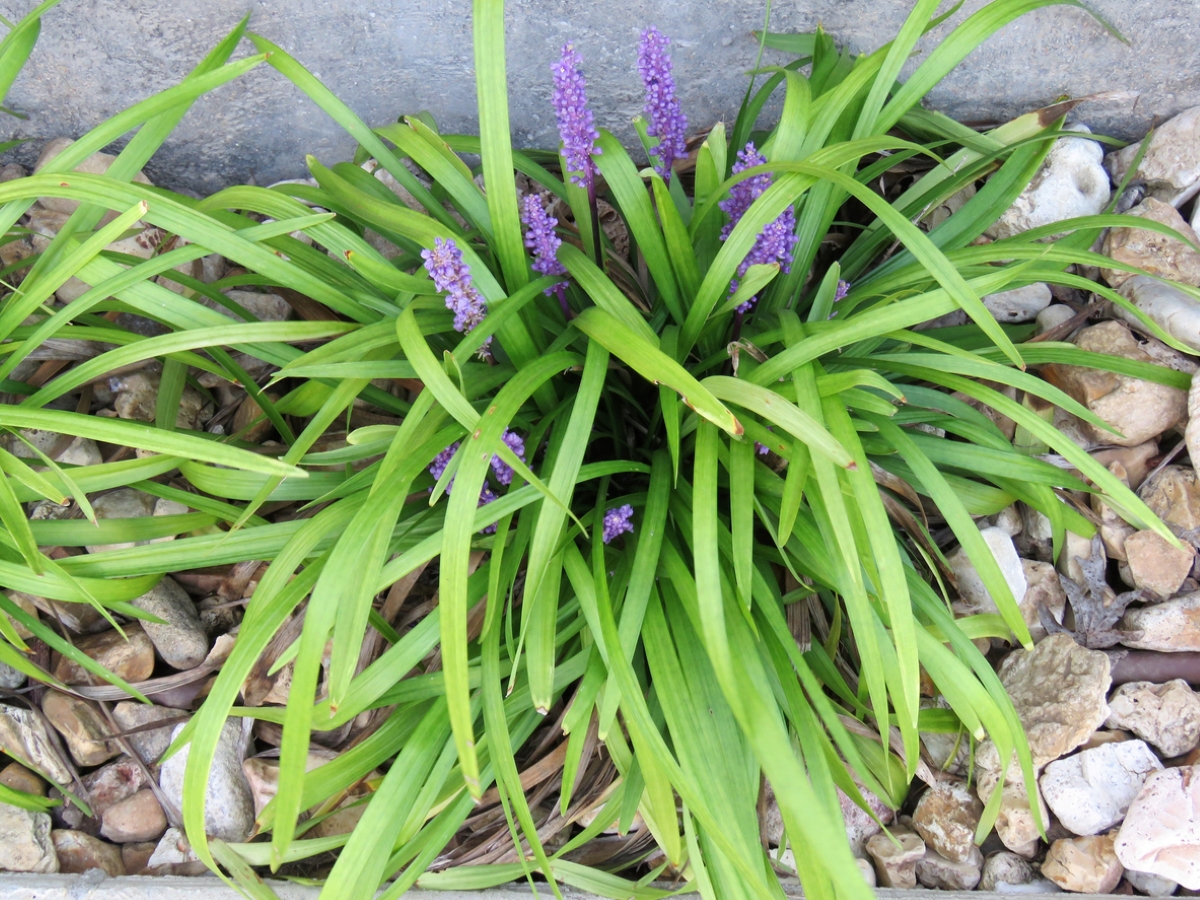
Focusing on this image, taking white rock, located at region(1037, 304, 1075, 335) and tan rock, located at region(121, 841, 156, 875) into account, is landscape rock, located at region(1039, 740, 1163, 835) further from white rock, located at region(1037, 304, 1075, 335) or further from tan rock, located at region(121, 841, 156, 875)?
tan rock, located at region(121, 841, 156, 875)

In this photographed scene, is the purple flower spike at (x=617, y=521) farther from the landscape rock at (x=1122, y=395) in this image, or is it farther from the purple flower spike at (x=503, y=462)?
the landscape rock at (x=1122, y=395)

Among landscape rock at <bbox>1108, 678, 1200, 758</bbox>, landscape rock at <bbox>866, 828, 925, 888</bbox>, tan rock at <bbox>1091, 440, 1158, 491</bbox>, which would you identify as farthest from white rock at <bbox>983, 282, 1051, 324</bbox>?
landscape rock at <bbox>866, 828, 925, 888</bbox>

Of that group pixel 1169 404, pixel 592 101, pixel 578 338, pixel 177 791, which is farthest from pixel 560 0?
pixel 177 791

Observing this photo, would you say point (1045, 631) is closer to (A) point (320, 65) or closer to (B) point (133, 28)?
(A) point (320, 65)

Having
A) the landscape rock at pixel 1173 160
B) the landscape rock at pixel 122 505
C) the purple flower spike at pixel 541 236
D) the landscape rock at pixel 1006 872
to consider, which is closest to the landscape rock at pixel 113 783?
the landscape rock at pixel 122 505

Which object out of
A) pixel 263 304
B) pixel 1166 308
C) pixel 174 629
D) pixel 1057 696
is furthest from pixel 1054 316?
pixel 174 629

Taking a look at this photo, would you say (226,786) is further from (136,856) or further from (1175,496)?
(1175,496)
